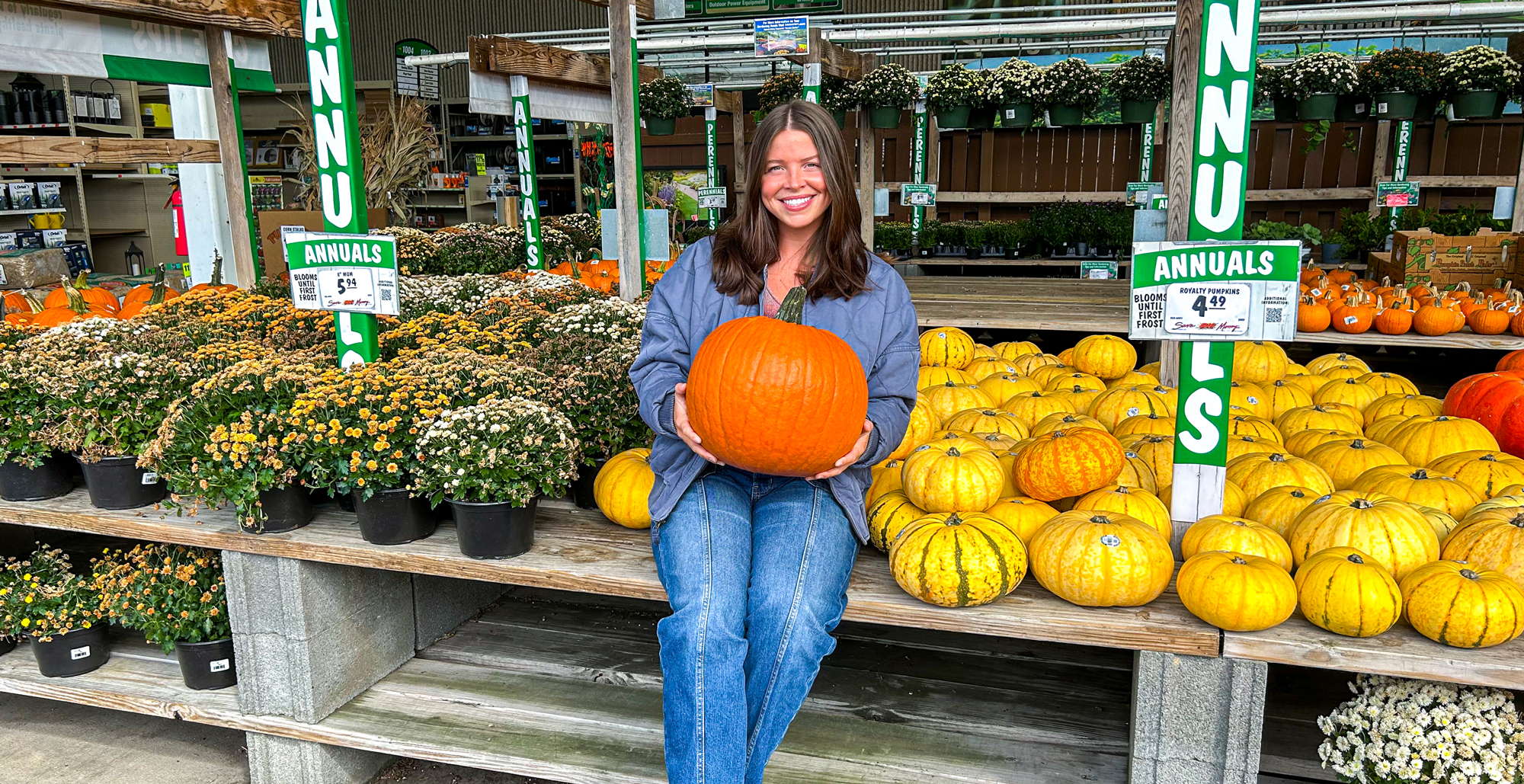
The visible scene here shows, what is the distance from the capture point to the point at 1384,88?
245 inches

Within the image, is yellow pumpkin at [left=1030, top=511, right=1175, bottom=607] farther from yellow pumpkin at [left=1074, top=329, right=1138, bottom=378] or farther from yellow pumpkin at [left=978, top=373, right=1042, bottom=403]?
yellow pumpkin at [left=1074, top=329, right=1138, bottom=378]

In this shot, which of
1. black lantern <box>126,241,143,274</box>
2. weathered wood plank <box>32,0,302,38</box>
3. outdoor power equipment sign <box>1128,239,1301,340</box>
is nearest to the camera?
outdoor power equipment sign <box>1128,239,1301,340</box>

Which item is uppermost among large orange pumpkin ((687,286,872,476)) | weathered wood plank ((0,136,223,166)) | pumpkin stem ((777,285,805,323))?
weathered wood plank ((0,136,223,166))

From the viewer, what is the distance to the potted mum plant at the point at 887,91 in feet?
21.2

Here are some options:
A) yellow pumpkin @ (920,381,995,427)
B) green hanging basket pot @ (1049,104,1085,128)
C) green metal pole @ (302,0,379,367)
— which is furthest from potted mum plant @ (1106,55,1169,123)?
green metal pole @ (302,0,379,367)

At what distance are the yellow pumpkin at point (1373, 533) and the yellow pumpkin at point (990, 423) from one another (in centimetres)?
70

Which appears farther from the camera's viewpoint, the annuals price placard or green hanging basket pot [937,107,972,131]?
green hanging basket pot [937,107,972,131]

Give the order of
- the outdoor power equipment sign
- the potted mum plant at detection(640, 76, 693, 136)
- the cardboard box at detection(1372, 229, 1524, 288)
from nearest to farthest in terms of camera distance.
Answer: the outdoor power equipment sign < the cardboard box at detection(1372, 229, 1524, 288) < the potted mum plant at detection(640, 76, 693, 136)

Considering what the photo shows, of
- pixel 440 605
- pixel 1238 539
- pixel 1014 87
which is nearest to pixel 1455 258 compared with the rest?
pixel 1014 87

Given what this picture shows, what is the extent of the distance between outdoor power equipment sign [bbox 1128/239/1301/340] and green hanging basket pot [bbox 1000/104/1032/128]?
526cm

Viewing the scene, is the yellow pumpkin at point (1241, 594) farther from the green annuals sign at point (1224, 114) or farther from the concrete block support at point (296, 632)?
the concrete block support at point (296, 632)

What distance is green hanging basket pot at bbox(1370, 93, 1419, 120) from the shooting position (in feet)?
20.6

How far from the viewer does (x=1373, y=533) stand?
1785 millimetres

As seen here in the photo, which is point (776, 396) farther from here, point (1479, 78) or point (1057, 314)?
point (1479, 78)
